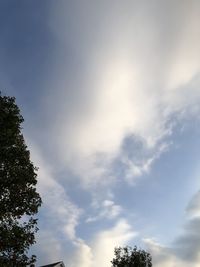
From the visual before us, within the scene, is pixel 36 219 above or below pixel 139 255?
below

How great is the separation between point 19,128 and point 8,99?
7.74 ft

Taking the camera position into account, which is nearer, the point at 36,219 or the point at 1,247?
the point at 1,247

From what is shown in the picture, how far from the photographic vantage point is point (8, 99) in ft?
86.6

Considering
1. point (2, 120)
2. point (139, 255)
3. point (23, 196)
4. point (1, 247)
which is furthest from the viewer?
point (139, 255)

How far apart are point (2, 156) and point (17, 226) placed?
15.3 ft

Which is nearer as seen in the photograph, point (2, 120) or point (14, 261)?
point (14, 261)

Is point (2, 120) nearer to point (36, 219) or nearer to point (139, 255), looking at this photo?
point (36, 219)

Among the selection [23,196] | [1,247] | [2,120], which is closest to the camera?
[1,247]

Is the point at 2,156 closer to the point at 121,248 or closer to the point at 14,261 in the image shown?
the point at 14,261

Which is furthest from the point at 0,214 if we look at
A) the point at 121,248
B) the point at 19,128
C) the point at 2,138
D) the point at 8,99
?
the point at 121,248

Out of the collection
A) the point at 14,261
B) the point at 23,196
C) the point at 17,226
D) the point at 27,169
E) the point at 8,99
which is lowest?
the point at 14,261

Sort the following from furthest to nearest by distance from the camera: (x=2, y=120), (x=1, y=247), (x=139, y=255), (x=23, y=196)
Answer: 1. (x=139, y=255)
2. (x=2, y=120)
3. (x=23, y=196)
4. (x=1, y=247)

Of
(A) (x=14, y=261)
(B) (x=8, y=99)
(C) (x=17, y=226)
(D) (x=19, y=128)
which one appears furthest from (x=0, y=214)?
(B) (x=8, y=99)

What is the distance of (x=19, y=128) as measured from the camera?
85.6 ft
